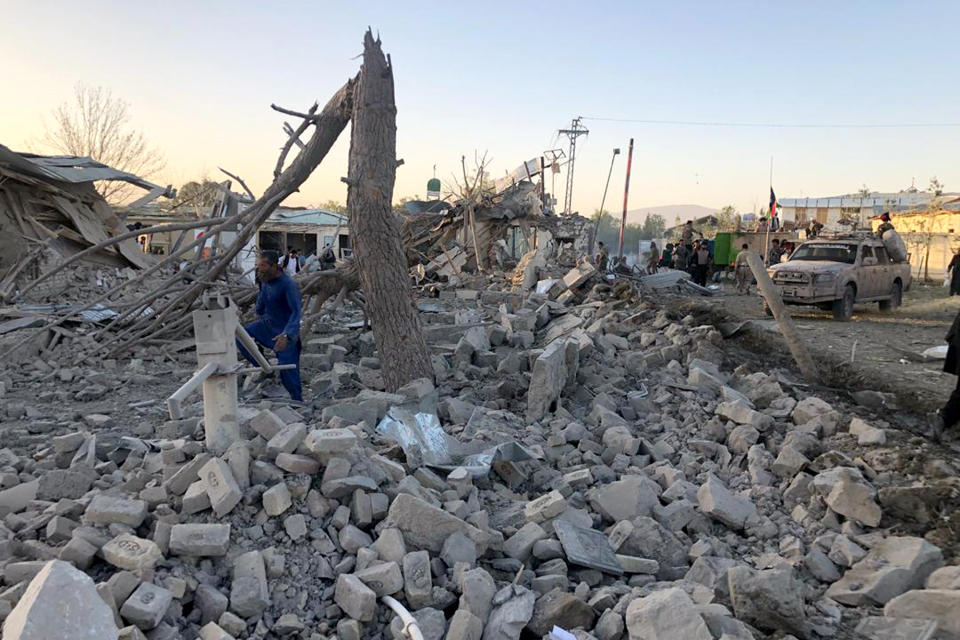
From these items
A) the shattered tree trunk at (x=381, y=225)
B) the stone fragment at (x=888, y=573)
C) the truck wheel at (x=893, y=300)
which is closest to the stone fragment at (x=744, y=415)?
the stone fragment at (x=888, y=573)

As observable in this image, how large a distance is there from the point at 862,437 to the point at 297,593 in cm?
412

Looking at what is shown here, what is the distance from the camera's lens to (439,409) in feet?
18.2

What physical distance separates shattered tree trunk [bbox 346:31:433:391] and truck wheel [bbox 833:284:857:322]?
1079 cm

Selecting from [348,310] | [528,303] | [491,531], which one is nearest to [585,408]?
[491,531]

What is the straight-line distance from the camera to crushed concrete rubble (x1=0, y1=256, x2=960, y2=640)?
262cm

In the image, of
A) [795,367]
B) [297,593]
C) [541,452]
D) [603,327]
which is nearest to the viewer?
[297,593]

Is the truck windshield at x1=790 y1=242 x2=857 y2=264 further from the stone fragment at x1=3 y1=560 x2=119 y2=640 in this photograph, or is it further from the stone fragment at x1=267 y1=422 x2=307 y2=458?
the stone fragment at x1=3 y1=560 x2=119 y2=640

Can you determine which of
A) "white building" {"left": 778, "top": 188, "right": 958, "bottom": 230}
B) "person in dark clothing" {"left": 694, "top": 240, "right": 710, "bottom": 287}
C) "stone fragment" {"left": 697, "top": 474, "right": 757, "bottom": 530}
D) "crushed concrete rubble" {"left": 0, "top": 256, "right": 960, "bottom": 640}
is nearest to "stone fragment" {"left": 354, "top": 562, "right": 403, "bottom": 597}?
"crushed concrete rubble" {"left": 0, "top": 256, "right": 960, "bottom": 640}

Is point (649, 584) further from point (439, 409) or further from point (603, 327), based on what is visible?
point (603, 327)

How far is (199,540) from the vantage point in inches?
109

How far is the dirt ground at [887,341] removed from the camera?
23.8 feet

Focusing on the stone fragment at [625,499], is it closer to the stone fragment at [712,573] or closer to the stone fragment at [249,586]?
the stone fragment at [712,573]

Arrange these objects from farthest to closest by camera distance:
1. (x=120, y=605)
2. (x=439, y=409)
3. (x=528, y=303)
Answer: (x=528, y=303) → (x=439, y=409) → (x=120, y=605)

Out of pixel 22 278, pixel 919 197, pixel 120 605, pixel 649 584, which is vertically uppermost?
pixel 919 197
